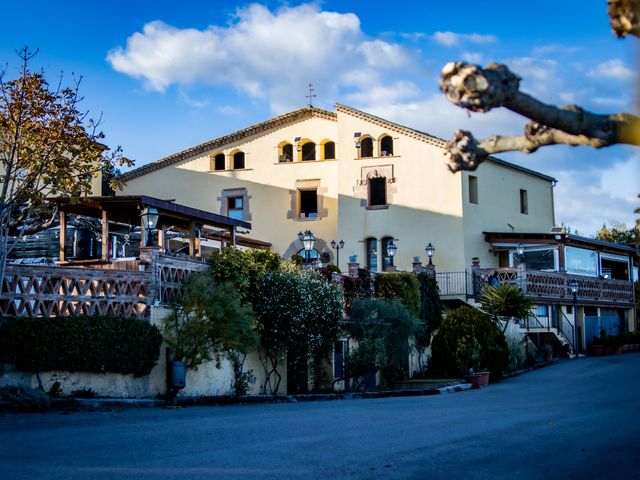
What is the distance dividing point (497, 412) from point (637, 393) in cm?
542

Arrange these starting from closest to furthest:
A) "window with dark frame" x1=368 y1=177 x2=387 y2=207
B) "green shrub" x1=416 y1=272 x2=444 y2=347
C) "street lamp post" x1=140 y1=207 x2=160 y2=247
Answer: "street lamp post" x1=140 y1=207 x2=160 y2=247, "green shrub" x1=416 y1=272 x2=444 y2=347, "window with dark frame" x1=368 y1=177 x2=387 y2=207

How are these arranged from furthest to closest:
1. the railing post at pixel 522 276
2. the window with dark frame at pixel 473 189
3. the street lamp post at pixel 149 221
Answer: the window with dark frame at pixel 473 189 → the railing post at pixel 522 276 → the street lamp post at pixel 149 221

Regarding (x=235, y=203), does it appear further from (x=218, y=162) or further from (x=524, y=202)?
(x=524, y=202)

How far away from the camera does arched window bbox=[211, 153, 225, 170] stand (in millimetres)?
42500

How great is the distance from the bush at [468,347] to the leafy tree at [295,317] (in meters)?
4.98

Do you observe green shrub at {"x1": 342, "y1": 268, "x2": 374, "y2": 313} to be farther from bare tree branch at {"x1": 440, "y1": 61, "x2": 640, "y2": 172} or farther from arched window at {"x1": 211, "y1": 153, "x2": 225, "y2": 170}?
bare tree branch at {"x1": 440, "y1": 61, "x2": 640, "y2": 172}

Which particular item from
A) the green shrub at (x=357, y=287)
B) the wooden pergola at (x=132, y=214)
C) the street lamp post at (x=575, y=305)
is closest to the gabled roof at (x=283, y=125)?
the street lamp post at (x=575, y=305)

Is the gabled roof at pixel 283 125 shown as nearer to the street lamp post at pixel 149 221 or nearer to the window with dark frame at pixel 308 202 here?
the window with dark frame at pixel 308 202

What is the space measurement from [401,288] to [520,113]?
81.6 ft

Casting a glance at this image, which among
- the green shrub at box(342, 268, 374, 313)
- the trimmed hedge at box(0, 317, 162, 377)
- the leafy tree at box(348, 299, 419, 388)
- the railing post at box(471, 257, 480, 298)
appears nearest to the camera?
the trimmed hedge at box(0, 317, 162, 377)

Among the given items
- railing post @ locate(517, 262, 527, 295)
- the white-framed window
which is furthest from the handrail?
the white-framed window

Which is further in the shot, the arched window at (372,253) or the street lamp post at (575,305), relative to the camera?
the arched window at (372,253)

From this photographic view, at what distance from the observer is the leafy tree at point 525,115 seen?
15.3ft

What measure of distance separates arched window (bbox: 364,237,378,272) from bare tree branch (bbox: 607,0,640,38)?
34.1 m
